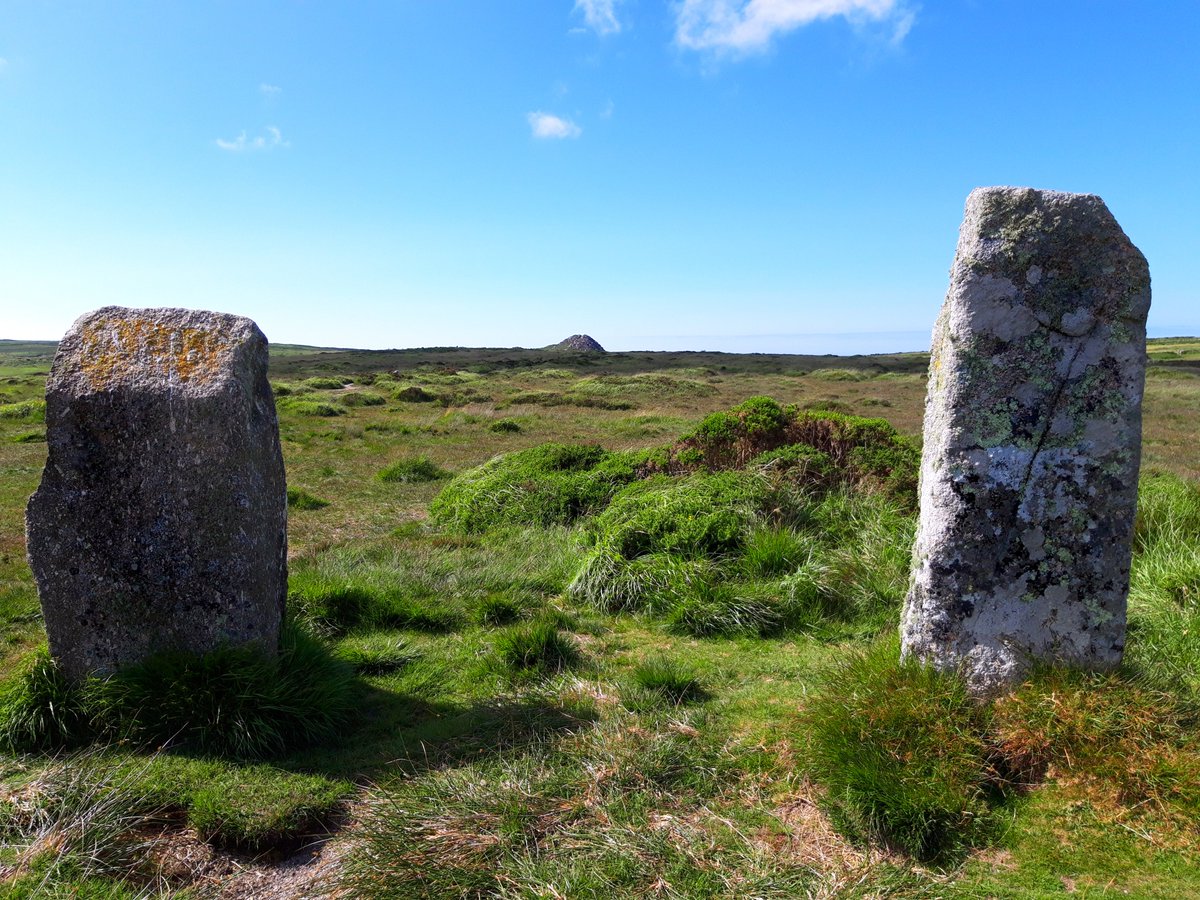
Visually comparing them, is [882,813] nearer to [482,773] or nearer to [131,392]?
[482,773]

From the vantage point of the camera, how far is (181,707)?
4.77 metres

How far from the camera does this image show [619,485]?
1073 cm

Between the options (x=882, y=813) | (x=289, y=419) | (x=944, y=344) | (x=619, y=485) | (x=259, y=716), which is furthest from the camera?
(x=289, y=419)

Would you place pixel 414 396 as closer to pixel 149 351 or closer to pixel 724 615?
pixel 724 615

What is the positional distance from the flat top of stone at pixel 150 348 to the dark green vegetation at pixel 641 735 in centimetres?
181

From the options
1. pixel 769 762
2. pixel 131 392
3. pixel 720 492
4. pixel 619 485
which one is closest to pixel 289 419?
pixel 619 485

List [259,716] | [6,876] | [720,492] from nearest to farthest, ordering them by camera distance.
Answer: [6,876] < [259,716] < [720,492]

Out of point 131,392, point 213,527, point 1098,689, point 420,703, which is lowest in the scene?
point 420,703

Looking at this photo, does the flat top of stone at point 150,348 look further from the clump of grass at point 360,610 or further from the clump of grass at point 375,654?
the clump of grass at point 360,610

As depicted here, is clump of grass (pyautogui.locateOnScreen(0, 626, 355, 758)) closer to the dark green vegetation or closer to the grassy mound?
the dark green vegetation

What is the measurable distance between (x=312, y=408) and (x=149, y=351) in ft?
91.2

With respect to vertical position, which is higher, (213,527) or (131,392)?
(131,392)

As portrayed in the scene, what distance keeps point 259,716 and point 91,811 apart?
3.32ft

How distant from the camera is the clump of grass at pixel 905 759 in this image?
371 cm
